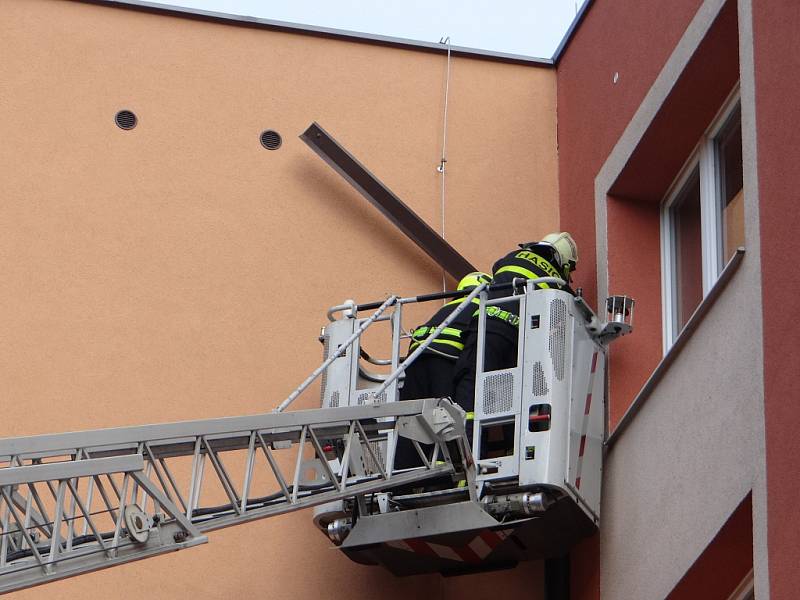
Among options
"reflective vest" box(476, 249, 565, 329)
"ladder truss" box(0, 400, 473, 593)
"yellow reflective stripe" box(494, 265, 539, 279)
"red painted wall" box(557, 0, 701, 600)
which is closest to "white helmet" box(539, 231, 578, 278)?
"reflective vest" box(476, 249, 565, 329)

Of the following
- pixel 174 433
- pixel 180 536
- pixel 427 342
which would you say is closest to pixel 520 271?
pixel 427 342

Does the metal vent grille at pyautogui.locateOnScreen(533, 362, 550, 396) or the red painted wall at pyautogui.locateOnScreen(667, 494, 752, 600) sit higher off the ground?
the metal vent grille at pyautogui.locateOnScreen(533, 362, 550, 396)

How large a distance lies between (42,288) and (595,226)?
380 cm

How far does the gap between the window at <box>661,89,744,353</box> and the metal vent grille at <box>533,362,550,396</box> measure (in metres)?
1.28

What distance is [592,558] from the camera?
32.1 ft

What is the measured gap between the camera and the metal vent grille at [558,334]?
9.16m

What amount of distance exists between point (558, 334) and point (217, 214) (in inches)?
123

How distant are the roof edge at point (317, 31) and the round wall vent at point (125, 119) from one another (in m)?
0.85

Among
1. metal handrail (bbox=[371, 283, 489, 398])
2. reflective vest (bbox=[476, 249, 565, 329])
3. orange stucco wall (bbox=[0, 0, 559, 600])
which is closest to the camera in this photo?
metal handrail (bbox=[371, 283, 489, 398])

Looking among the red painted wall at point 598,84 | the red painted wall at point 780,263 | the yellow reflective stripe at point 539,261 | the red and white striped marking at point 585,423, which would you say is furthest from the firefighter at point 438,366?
the red painted wall at point 780,263

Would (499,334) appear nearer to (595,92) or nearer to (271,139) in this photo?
(595,92)

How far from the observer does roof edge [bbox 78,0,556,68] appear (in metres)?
11.7

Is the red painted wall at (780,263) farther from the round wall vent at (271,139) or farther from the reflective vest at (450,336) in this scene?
the round wall vent at (271,139)

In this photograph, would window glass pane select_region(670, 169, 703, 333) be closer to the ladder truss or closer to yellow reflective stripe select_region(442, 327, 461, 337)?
yellow reflective stripe select_region(442, 327, 461, 337)
